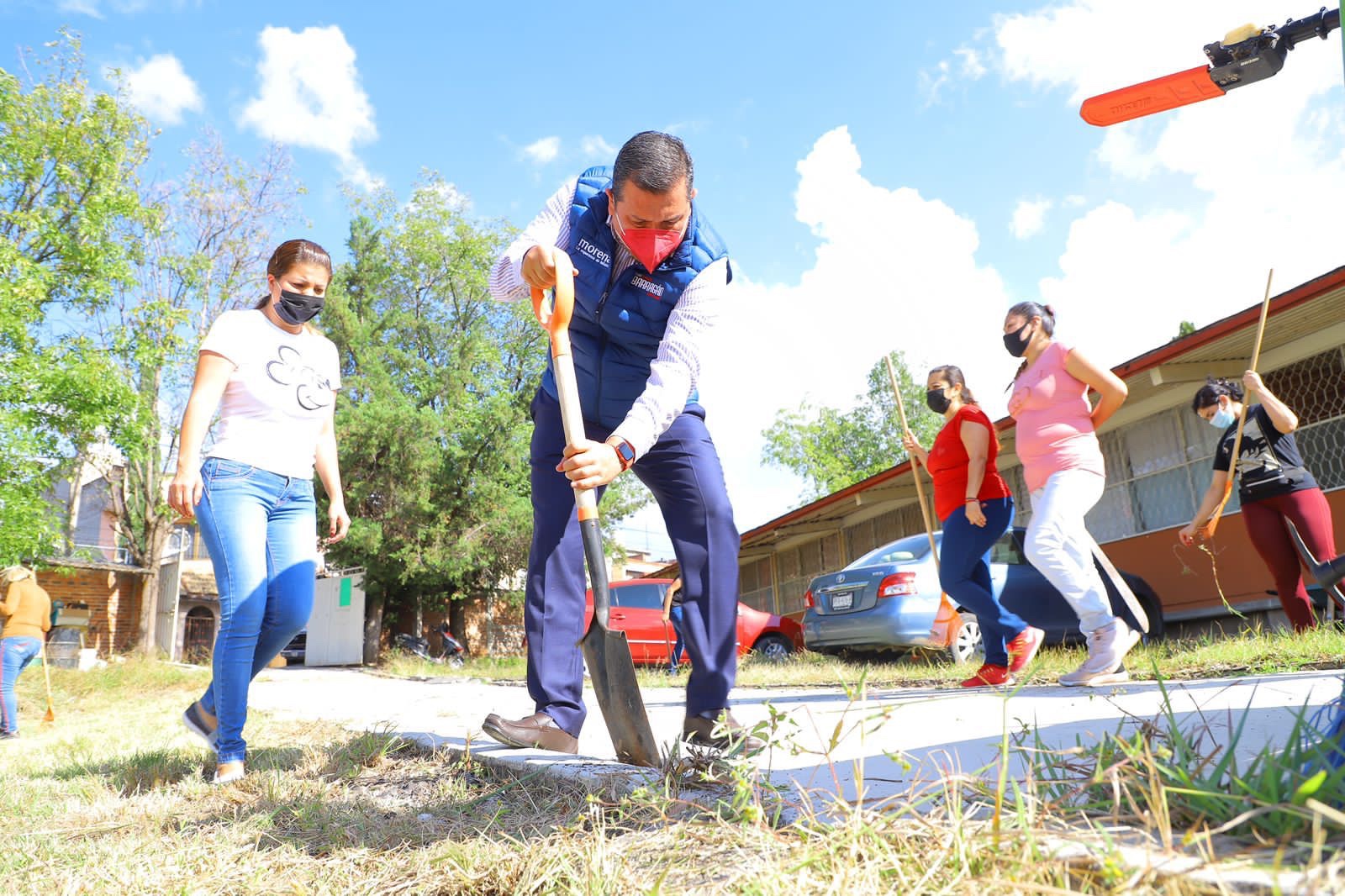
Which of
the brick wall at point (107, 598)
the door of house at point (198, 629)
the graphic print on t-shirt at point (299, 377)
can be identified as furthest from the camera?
the door of house at point (198, 629)

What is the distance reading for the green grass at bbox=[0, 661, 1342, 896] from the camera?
121cm

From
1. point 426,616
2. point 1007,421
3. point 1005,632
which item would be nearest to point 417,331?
point 426,616

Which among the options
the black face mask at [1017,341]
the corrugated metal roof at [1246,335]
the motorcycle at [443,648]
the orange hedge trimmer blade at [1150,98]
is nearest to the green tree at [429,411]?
the motorcycle at [443,648]

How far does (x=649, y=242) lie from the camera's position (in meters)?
2.78

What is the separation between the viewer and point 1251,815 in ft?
3.65

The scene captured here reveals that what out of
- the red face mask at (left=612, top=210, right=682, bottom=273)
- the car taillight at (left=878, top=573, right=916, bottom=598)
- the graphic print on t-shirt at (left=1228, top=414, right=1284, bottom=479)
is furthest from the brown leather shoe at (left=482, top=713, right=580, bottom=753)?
the car taillight at (left=878, top=573, right=916, bottom=598)

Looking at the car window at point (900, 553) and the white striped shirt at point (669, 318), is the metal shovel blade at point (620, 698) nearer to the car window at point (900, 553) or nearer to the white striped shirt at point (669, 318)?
the white striped shirt at point (669, 318)

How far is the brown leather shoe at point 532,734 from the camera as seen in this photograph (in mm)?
2748

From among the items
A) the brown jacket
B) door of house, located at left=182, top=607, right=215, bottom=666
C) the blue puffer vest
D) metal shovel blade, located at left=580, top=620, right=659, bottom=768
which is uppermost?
door of house, located at left=182, top=607, right=215, bottom=666

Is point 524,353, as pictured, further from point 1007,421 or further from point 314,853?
point 314,853

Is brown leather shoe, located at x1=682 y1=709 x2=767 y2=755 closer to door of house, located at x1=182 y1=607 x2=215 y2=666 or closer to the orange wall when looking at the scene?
the orange wall

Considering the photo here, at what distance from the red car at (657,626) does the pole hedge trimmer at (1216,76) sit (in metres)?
10.7

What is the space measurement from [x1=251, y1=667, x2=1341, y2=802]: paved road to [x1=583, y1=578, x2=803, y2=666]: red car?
7964 mm

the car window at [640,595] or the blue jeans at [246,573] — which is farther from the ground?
the car window at [640,595]
